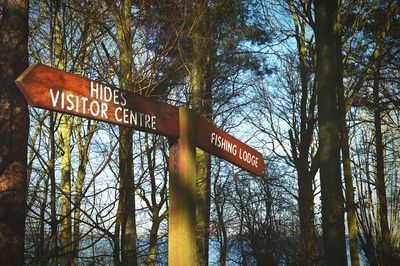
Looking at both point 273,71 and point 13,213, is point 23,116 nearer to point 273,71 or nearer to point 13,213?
point 13,213

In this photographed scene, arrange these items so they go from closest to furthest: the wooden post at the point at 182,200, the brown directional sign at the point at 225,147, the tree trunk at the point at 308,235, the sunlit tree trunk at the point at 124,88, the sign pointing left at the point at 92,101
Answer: the sign pointing left at the point at 92,101 → the wooden post at the point at 182,200 → the brown directional sign at the point at 225,147 → the sunlit tree trunk at the point at 124,88 → the tree trunk at the point at 308,235

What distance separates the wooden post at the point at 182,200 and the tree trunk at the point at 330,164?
3.65m

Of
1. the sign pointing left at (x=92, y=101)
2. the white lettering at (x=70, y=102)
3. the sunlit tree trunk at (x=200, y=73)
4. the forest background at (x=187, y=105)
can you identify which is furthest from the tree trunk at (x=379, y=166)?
the white lettering at (x=70, y=102)

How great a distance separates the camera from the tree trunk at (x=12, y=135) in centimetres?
419

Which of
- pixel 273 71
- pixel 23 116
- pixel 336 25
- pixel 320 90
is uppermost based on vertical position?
pixel 273 71

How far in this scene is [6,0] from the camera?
15.3 ft

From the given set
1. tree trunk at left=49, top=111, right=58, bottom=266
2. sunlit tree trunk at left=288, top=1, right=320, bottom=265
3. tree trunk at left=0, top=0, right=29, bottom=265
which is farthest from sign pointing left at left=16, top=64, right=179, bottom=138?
sunlit tree trunk at left=288, top=1, right=320, bottom=265

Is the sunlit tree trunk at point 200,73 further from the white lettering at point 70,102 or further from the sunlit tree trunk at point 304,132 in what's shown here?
the white lettering at point 70,102

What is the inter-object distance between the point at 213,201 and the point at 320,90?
1225cm

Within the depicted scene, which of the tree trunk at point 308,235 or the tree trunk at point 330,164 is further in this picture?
the tree trunk at point 308,235

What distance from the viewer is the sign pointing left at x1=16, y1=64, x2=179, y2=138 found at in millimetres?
2496

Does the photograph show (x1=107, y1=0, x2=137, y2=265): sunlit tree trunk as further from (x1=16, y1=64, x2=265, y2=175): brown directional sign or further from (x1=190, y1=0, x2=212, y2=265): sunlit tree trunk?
(x1=16, y1=64, x2=265, y2=175): brown directional sign

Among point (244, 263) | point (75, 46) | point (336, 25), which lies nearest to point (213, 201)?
point (244, 263)

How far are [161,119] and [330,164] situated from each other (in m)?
3.89
